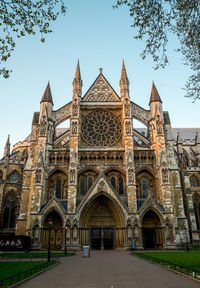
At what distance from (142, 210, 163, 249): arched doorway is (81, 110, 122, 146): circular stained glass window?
10009mm

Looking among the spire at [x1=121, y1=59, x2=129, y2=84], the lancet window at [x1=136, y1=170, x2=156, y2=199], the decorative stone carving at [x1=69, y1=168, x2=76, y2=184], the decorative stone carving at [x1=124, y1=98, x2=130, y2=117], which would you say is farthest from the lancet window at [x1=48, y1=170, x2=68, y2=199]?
the spire at [x1=121, y1=59, x2=129, y2=84]

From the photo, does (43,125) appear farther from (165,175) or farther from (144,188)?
(165,175)

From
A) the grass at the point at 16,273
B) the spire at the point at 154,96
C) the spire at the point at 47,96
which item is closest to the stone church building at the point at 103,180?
the spire at the point at 47,96

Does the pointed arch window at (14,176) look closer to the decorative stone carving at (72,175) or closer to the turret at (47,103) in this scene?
the turret at (47,103)

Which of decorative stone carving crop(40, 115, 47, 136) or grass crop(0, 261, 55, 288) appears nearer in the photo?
grass crop(0, 261, 55, 288)

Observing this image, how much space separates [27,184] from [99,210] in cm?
929

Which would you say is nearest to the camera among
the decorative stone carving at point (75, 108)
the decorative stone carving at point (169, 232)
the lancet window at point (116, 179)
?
the decorative stone carving at point (169, 232)

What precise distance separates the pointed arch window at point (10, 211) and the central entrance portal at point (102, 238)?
14.5 metres

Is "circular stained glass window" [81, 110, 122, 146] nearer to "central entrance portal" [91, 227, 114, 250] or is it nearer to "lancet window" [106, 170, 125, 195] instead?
"lancet window" [106, 170, 125, 195]

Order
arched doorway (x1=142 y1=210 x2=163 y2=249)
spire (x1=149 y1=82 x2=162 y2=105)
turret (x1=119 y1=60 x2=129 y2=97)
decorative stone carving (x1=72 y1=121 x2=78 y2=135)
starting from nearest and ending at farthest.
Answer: arched doorway (x1=142 y1=210 x2=163 y2=249) → decorative stone carving (x1=72 y1=121 x2=78 y2=135) → spire (x1=149 y1=82 x2=162 y2=105) → turret (x1=119 y1=60 x2=129 y2=97)

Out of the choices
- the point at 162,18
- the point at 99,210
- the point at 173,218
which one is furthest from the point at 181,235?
the point at 162,18

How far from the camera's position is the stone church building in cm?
2673

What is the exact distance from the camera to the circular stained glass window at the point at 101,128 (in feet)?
105

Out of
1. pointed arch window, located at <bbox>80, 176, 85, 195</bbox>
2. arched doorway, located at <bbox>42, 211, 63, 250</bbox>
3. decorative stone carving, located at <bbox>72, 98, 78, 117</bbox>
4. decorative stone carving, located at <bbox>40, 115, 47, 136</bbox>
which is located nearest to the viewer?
arched doorway, located at <bbox>42, 211, 63, 250</bbox>
